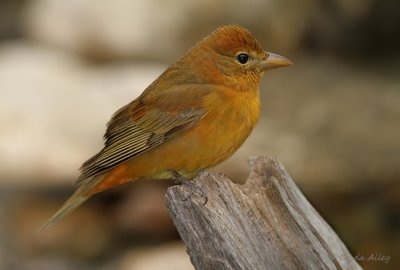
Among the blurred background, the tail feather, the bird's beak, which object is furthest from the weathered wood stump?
the blurred background

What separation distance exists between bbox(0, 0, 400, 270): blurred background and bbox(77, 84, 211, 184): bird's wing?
2.77 metres

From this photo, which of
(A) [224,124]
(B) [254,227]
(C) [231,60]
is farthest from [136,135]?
(B) [254,227]

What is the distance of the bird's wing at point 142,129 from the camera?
18.4ft

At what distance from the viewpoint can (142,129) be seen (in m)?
5.80

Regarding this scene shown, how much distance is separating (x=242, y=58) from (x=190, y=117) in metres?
0.52

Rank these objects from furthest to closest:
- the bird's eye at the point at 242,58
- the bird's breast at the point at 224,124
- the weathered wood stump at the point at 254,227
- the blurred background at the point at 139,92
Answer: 1. the blurred background at the point at 139,92
2. the bird's eye at the point at 242,58
3. the bird's breast at the point at 224,124
4. the weathered wood stump at the point at 254,227

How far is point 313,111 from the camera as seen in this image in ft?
30.2

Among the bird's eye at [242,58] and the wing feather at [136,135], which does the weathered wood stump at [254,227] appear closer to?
the wing feather at [136,135]

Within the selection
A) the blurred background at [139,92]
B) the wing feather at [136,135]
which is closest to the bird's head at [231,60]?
the wing feather at [136,135]

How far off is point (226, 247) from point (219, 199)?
32 centimetres

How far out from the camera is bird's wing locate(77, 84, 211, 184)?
562 centimetres

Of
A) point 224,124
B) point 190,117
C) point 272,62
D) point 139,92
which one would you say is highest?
point 139,92

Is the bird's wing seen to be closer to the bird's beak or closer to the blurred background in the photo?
the bird's beak

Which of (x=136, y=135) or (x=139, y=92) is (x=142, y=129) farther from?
(x=139, y=92)
